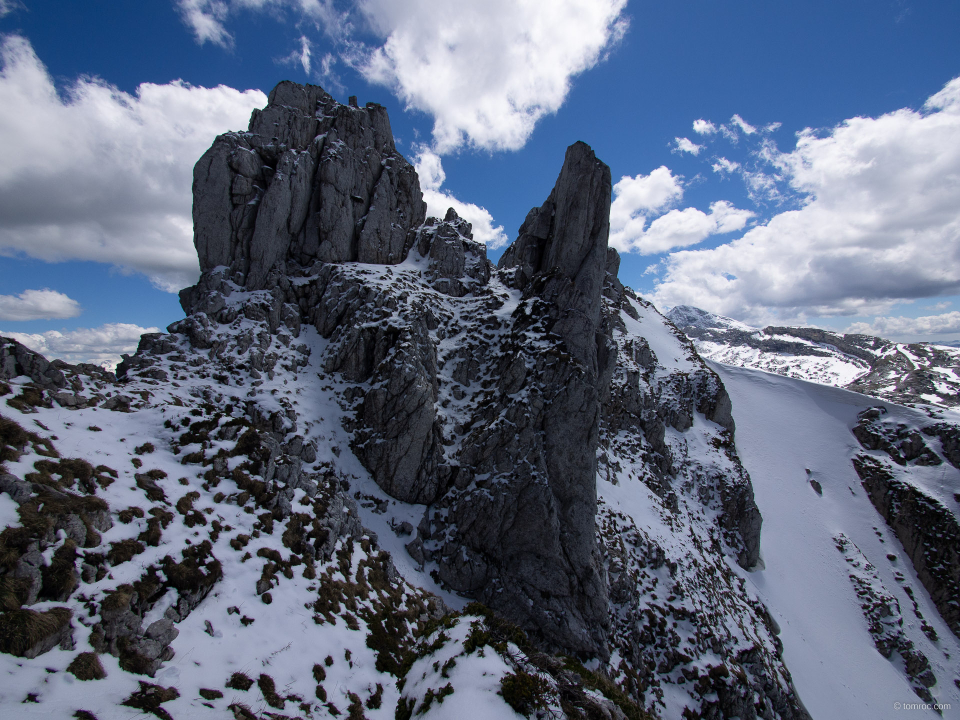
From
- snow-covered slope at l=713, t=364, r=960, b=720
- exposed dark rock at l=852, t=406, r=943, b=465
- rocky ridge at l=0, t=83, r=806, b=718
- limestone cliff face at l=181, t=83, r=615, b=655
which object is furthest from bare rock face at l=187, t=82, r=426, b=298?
exposed dark rock at l=852, t=406, r=943, b=465

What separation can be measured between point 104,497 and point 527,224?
47.0m

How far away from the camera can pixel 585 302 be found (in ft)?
122

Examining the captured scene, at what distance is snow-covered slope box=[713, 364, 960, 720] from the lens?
3716 centimetres

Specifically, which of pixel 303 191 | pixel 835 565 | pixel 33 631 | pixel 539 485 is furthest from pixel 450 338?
pixel 835 565

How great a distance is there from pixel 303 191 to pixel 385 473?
111ft

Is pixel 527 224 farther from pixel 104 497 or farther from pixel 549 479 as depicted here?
pixel 104 497

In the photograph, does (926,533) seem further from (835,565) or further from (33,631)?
(33,631)

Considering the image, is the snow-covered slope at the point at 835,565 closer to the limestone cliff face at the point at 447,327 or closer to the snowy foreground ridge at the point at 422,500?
the snowy foreground ridge at the point at 422,500

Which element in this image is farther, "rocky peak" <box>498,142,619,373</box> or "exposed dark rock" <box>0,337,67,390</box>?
"rocky peak" <box>498,142,619,373</box>

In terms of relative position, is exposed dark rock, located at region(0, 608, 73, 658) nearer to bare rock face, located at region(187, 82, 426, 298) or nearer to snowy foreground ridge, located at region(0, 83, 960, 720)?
snowy foreground ridge, located at region(0, 83, 960, 720)

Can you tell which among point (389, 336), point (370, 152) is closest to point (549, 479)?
point (389, 336)

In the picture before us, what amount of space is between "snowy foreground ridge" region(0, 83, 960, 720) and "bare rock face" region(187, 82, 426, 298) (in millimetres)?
349

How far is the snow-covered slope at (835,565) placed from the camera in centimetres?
3716

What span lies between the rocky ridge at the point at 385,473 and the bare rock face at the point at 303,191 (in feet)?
0.97
